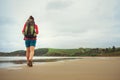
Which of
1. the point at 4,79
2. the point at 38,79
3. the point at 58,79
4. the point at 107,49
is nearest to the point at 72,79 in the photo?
the point at 58,79

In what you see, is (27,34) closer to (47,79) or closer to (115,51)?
(47,79)

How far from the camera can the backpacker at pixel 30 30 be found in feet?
25.1

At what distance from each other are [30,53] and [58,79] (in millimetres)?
3865

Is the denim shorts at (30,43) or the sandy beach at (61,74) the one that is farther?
the denim shorts at (30,43)

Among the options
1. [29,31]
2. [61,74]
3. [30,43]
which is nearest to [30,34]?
[29,31]

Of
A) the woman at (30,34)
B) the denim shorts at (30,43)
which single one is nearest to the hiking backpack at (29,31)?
the woman at (30,34)

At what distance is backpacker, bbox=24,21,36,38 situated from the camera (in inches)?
301

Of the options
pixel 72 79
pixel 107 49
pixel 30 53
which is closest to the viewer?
pixel 72 79

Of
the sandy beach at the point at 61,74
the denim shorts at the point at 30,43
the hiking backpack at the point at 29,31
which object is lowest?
the sandy beach at the point at 61,74

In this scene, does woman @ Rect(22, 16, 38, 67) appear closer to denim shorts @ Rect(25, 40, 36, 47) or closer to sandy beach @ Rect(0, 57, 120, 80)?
denim shorts @ Rect(25, 40, 36, 47)

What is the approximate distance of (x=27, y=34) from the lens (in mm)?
7637

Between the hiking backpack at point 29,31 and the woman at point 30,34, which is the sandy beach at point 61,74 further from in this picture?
the hiking backpack at point 29,31

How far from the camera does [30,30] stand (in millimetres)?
7668

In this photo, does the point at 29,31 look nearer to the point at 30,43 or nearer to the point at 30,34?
the point at 30,34
